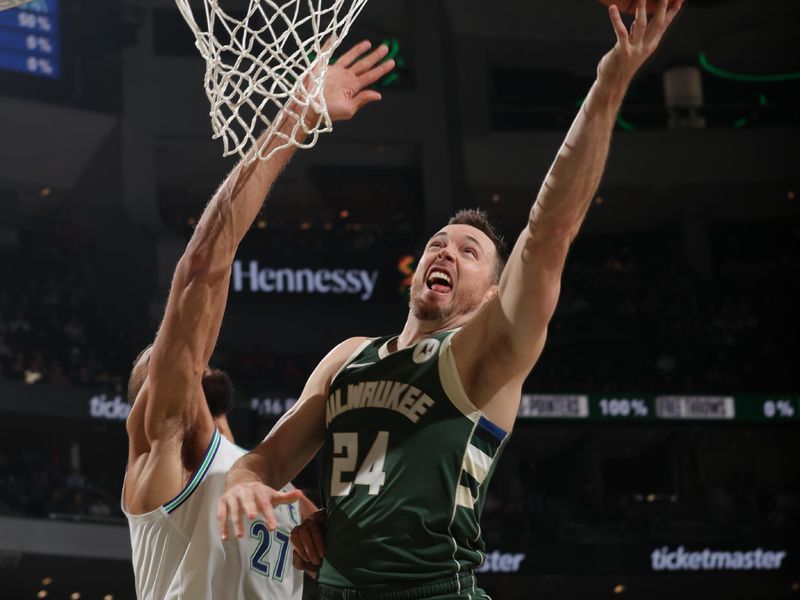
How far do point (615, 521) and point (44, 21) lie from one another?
1007cm

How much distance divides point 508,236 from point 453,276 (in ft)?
48.0

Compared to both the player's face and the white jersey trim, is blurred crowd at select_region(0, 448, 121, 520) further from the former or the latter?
the player's face

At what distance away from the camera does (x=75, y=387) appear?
1411 cm

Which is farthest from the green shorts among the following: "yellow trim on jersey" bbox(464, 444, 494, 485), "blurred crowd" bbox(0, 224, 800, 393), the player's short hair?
"blurred crowd" bbox(0, 224, 800, 393)

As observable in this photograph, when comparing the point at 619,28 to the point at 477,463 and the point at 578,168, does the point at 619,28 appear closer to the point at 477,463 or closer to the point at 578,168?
the point at 578,168

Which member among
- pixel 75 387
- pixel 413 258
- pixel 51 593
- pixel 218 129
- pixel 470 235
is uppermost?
pixel 413 258

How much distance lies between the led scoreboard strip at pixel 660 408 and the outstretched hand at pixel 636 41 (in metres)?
12.7

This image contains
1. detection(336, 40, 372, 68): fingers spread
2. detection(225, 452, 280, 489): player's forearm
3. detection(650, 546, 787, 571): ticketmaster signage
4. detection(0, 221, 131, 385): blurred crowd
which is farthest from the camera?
detection(0, 221, 131, 385): blurred crowd

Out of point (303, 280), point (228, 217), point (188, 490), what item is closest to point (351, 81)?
point (228, 217)

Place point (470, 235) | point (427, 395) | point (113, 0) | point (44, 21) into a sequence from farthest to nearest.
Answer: point (113, 0)
point (44, 21)
point (470, 235)
point (427, 395)

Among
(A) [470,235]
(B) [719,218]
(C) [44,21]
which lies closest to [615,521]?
(B) [719,218]

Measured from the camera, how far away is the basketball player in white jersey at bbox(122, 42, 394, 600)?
2729mm

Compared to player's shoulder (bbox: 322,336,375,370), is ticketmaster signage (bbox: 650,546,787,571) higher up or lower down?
lower down

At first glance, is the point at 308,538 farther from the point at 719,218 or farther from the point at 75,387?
the point at 719,218
